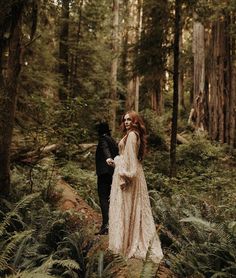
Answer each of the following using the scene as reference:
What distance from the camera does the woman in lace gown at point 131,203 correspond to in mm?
6008

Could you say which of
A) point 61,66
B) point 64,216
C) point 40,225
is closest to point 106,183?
point 64,216

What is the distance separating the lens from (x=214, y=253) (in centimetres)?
555

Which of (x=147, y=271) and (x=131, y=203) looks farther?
(x=131, y=203)

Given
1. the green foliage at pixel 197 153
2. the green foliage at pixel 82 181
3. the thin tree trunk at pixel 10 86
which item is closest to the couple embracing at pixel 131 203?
the thin tree trunk at pixel 10 86

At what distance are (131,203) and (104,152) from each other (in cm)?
146

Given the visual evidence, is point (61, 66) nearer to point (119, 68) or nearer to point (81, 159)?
point (81, 159)

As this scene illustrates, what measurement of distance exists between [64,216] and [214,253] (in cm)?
292

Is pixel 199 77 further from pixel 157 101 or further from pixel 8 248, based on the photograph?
pixel 8 248

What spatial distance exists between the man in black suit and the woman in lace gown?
1098 mm

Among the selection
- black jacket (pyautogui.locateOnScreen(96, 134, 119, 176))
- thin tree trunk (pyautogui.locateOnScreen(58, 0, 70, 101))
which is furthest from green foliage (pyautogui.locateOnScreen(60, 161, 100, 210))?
thin tree trunk (pyautogui.locateOnScreen(58, 0, 70, 101))

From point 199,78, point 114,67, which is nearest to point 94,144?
point 114,67

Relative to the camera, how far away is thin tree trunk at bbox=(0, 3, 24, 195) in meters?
7.75

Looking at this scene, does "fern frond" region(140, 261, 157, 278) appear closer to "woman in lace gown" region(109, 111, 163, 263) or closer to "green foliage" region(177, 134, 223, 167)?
"woman in lace gown" region(109, 111, 163, 263)

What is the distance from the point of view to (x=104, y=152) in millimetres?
7301
